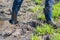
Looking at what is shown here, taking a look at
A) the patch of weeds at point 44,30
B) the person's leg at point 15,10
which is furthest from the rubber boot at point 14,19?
the patch of weeds at point 44,30

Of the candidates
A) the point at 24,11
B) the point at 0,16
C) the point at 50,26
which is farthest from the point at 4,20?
the point at 50,26

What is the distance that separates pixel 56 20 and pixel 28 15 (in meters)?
0.68

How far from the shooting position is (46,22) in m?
5.18

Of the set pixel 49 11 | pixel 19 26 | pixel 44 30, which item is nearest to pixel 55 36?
pixel 44 30

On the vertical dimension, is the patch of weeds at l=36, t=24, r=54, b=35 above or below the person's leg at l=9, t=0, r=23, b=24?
below

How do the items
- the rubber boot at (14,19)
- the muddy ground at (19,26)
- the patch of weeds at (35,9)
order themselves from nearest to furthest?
the muddy ground at (19,26), the rubber boot at (14,19), the patch of weeds at (35,9)

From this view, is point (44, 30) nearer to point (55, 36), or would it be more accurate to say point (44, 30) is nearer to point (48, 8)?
point (55, 36)

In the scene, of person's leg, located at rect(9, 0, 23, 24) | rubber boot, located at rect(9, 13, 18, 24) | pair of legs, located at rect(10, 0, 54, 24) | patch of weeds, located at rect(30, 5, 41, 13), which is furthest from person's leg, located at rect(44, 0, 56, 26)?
patch of weeds, located at rect(30, 5, 41, 13)

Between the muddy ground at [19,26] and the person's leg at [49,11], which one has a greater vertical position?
the person's leg at [49,11]

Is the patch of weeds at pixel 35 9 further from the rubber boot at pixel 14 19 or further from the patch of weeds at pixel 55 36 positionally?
the patch of weeds at pixel 55 36


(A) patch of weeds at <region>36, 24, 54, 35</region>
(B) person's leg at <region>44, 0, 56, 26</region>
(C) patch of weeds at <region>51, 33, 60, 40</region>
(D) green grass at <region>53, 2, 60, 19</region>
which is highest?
(B) person's leg at <region>44, 0, 56, 26</region>

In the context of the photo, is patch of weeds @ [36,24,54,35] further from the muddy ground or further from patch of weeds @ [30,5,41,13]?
patch of weeds @ [30,5,41,13]

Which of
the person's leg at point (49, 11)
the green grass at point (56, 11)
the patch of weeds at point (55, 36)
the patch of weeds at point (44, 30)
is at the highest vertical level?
the person's leg at point (49, 11)

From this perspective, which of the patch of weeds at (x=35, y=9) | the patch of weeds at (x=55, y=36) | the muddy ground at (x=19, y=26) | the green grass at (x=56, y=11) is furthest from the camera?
the patch of weeds at (x=35, y=9)
